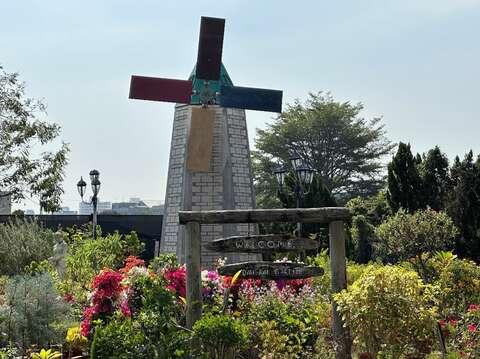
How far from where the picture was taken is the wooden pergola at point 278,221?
9188 mm

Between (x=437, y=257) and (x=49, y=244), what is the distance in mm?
10271

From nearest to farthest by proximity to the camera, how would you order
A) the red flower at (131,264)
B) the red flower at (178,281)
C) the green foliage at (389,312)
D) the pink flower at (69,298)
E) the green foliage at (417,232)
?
the green foliage at (389,312), the red flower at (178,281), the red flower at (131,264), the pink flower at (69,298), the green foliage at (417,232)

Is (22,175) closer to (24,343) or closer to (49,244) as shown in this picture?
(49,244)

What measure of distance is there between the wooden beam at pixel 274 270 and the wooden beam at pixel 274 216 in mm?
779

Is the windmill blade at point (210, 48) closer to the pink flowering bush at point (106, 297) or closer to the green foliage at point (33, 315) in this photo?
the green foliage at point (33, 315)

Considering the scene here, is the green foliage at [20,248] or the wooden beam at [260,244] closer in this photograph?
the wooden beam at [260,244]

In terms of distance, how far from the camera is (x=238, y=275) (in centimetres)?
986

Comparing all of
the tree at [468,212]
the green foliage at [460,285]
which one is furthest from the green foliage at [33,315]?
the tree at [468,212]

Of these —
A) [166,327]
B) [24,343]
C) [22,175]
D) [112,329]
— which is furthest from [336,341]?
[22,175]

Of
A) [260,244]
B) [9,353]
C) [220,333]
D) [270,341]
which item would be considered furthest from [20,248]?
[220,333]

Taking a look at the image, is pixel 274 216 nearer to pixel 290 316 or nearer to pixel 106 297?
pixel 290 316

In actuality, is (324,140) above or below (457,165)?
above

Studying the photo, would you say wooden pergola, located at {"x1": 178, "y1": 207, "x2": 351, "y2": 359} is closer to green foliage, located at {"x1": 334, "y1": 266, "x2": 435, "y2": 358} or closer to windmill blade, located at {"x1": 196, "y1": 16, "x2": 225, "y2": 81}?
green foliage, located at {"x1": 334, "y1": 266, "x2": 435, "y2": 358}

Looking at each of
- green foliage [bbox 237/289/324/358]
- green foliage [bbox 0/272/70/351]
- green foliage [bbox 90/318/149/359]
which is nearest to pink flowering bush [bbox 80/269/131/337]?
green foliage [bbox 0/272/70/351]
